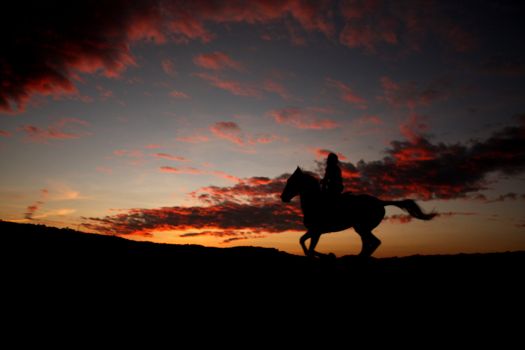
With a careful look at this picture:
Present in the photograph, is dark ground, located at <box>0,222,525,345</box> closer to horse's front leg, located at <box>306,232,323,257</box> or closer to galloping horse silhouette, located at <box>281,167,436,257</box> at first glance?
horse's front leg, located at <box>306,232,323,257</box>

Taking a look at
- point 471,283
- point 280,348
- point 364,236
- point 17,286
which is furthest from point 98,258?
point 471,283

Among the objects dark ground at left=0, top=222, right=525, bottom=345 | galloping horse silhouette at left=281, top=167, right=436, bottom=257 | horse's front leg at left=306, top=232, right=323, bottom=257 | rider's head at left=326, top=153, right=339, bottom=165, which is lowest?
dark ground at left=0, top=222, right=525, bottom=345

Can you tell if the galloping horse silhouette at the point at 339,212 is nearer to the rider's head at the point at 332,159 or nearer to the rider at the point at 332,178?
the rider at the point at 332,178

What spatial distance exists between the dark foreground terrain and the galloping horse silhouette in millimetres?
697

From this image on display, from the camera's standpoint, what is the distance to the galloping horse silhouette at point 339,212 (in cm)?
945

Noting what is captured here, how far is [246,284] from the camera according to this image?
6.94 meters

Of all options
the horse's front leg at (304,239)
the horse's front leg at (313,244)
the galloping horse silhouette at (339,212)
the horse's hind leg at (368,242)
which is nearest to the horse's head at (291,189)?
the galloping horse silhouette at (339,212)

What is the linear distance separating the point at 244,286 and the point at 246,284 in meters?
0.11

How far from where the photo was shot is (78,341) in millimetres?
4508

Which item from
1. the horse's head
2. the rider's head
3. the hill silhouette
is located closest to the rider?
the rider's head

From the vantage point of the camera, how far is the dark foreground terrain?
18.7 feet

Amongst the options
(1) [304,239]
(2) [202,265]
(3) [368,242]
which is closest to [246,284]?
(2) [202,265]

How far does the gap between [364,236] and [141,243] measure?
23.8ft

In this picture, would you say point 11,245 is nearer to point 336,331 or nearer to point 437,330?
point 336,331
